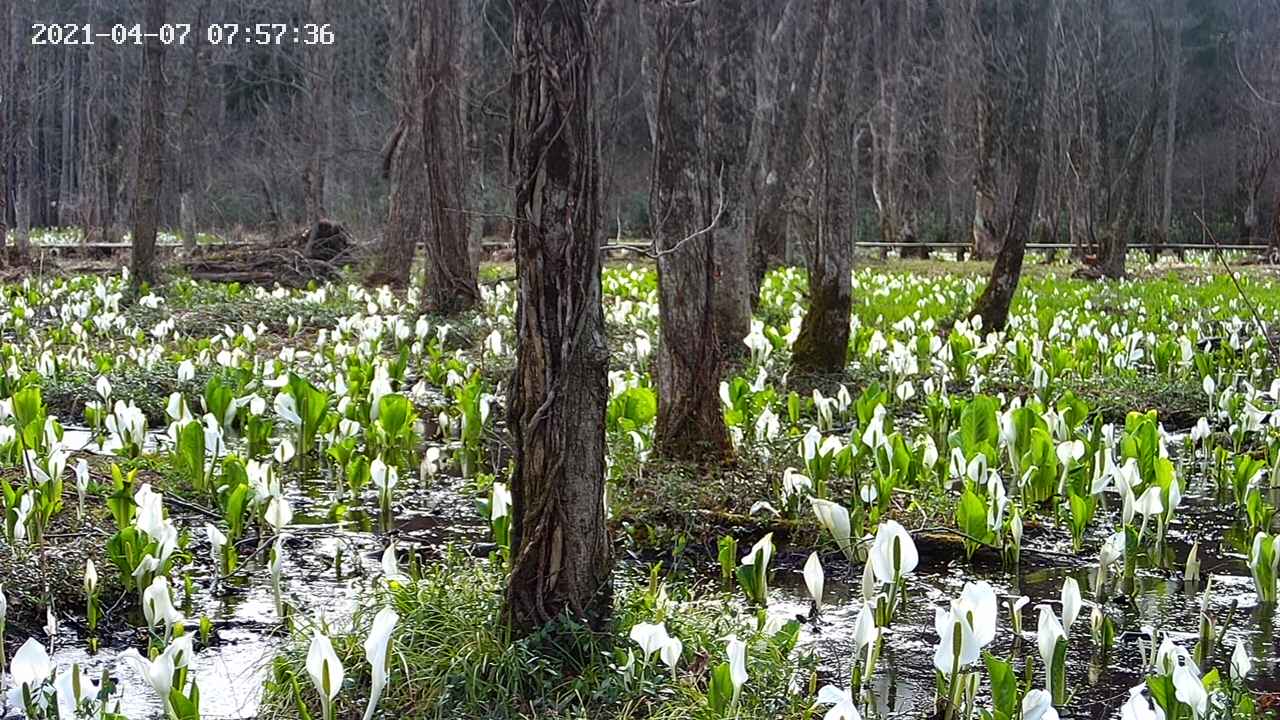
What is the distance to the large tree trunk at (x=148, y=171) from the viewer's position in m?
12.8

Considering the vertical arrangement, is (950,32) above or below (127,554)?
above

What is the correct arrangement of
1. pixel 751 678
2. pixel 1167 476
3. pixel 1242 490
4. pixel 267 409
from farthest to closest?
pixel 267 409 → pixel 1242 490 → pixel 1167 476 → pixel 751 678

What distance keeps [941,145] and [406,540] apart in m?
30.0

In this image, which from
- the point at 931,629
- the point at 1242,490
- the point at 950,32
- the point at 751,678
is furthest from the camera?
the point at 950,32

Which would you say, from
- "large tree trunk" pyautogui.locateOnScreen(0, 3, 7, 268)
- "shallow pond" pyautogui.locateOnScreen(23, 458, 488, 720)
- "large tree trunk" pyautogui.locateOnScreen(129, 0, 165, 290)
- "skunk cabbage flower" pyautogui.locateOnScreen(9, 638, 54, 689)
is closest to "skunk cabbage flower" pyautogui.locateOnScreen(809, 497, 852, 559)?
"shallow pond" pyautogui.locateOnScreen(23, 458, 488, 720)

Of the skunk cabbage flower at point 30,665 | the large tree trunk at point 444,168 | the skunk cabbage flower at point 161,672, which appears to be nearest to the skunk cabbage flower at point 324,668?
the skunk cabbage flower at point 161,672

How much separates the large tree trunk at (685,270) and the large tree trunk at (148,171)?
336 inches

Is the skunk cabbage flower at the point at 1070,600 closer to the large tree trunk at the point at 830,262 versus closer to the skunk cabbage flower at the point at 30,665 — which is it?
the skunk cabbage flower at the point at 30,665

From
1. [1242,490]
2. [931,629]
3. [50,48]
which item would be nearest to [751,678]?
[931,629]

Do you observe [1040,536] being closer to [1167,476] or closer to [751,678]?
[1167,476]

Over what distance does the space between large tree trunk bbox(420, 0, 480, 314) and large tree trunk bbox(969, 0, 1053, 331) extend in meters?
4.53

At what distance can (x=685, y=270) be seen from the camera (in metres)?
5.58

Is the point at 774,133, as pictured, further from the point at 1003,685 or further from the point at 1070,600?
the point at 1003,685

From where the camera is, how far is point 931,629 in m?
4.15
